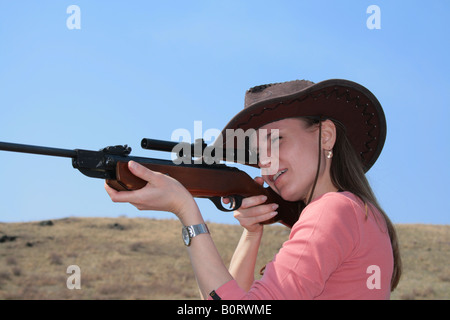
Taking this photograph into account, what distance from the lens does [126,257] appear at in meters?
31.7

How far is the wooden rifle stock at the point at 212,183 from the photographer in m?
3.57

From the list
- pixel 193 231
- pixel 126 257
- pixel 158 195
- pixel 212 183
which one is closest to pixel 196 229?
pixel 193 231

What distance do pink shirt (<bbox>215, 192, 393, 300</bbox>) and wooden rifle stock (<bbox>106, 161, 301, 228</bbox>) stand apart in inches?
45.9

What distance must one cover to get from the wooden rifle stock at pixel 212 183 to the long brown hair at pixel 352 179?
906mm

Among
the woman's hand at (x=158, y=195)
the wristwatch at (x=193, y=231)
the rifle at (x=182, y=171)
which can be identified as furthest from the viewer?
the rifle at (x=182, y=171)

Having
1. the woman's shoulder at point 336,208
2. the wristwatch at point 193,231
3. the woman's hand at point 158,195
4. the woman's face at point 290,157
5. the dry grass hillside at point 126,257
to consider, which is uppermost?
the woman's face at point 290,157

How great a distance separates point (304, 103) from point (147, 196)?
1312 millimetres

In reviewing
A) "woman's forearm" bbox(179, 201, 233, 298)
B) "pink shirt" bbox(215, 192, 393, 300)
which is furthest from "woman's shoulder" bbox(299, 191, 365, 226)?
"woman's forearm" bbox(179, 201, 233, 298)

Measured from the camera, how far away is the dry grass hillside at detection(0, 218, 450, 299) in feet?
83.4

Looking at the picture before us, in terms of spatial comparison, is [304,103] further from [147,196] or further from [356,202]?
[147,196]

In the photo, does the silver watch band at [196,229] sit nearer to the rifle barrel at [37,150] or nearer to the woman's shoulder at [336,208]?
the woman's shoulder at [336,208]

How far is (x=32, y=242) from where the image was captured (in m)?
33.2

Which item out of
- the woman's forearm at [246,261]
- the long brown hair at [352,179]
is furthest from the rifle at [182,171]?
the long brown hair at [352,179]
